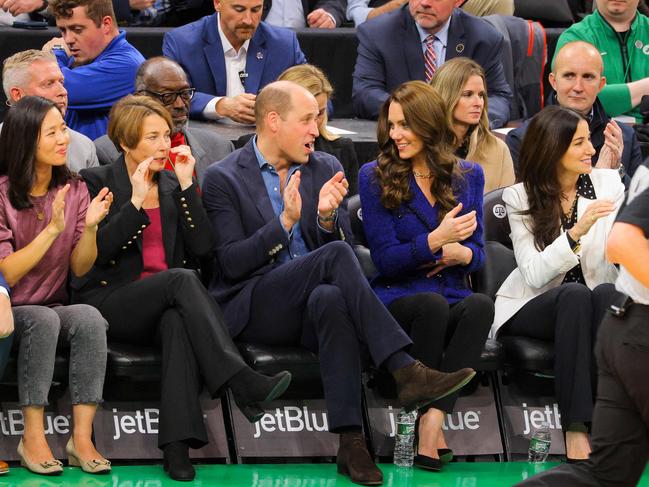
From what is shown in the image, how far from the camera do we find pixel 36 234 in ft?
17.7

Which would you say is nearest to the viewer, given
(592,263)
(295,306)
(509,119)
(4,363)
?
(4,363)

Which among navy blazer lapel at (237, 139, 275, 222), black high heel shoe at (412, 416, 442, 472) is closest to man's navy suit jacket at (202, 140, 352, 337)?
navy blazer lapel at (237, 139, 275, 222)

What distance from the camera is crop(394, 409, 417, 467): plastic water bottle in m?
5.46

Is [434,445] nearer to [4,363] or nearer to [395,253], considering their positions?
[395,253]

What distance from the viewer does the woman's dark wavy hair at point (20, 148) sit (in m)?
5.36

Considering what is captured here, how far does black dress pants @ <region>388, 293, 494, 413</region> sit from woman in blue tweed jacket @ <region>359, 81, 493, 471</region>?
42 millimetres

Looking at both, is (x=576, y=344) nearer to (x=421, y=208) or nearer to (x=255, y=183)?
(x=421, y=208)

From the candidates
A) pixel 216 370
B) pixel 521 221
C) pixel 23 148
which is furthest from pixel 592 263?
pixel 23 148

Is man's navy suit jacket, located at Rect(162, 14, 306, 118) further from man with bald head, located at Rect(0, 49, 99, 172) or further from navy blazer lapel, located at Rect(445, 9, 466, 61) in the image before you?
man with bald head, located at Rect(0, 49, 99, 172)

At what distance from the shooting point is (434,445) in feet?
18.0

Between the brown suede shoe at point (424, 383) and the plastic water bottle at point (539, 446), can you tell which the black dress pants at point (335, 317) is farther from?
the plastic water bottle at point (539, 446)

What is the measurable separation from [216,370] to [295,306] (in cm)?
42

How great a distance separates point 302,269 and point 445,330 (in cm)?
62

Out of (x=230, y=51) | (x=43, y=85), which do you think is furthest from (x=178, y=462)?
(x=230, y=51)
